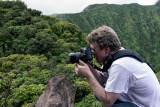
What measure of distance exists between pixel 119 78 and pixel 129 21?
14361 cm

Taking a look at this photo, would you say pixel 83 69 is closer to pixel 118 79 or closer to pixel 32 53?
pixel 118 79

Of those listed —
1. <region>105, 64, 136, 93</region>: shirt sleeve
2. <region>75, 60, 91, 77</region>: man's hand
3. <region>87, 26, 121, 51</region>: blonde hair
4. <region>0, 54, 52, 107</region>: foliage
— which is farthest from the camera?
<region>0, 54, 52, 107</region>: foliage

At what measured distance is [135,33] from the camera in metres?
136

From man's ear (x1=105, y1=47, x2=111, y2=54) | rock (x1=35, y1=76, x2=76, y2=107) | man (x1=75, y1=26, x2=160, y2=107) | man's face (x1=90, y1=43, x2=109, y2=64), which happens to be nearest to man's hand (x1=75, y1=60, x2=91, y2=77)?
man (x1=75, y1=26, x2=160, y2=107)

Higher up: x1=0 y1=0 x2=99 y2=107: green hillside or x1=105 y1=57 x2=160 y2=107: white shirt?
x1=105 y1=57 x2=160 y2=107: white shirt

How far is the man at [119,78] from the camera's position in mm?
4566

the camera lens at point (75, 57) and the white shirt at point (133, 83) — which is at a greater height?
the camera lens at point (75, 57)

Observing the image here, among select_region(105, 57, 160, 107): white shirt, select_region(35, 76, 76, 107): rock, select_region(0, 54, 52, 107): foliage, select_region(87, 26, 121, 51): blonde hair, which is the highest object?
select_region(87, 26, 121, 51): blonde hair

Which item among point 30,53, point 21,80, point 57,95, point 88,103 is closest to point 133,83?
point 57,95

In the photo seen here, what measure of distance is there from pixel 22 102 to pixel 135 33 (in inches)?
4635

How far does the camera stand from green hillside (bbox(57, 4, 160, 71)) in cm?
13175

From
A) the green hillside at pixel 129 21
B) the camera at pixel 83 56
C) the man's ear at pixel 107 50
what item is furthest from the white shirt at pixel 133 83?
the green hillside at pixel 129 21

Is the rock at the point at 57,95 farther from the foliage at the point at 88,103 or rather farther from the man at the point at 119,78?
the foliage at the point at 88,103

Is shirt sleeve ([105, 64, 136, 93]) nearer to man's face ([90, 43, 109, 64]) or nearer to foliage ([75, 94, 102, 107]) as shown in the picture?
man's face ([90, 43, 109, 64])
